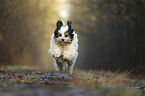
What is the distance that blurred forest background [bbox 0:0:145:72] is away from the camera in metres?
17.1

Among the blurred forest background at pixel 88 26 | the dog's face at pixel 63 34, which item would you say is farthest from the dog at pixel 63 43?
the blurred forest background at pixel 88 26

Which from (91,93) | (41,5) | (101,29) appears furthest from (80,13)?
(91,93)

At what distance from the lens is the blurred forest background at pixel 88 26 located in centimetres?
1707

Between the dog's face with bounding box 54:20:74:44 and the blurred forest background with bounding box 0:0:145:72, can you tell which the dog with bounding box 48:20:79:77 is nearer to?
the dog's face with bounding box 54:20:74:44

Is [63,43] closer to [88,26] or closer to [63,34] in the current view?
[63,34]

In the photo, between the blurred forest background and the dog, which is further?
the blurred forest background

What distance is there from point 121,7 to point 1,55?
405 inches

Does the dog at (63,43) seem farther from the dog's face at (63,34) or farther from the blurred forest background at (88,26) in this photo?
the blurred forest background at (88,26)

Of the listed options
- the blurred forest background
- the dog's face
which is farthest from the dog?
the blurred forest background

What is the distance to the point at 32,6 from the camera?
2425 centimetres

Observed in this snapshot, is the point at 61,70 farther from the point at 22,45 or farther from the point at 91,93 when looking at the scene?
the point at 22,45

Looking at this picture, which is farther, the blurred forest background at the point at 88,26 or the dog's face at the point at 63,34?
the blurred forest background at the point at 88,26

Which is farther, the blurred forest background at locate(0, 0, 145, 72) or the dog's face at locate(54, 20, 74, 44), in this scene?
the blurred forest background at locate(0, 0, 145, 72)

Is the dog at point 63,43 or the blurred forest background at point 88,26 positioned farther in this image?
the blurred forest background at point 88,26
